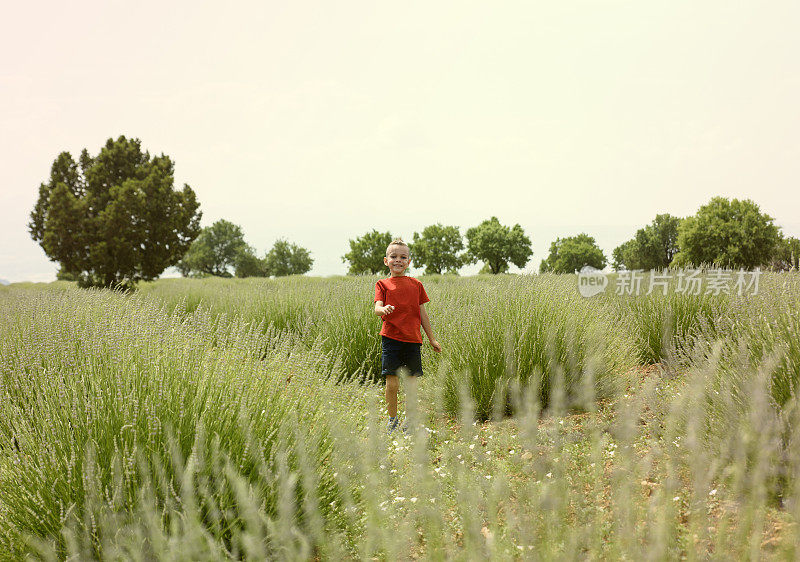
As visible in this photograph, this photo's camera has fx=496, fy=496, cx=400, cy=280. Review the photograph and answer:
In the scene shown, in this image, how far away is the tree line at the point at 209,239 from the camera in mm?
21359

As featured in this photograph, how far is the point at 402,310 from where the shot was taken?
4.56 metres

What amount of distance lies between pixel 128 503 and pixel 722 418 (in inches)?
139

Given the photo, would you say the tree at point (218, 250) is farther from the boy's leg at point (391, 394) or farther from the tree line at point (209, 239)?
the boy's leg at point (391, 394)

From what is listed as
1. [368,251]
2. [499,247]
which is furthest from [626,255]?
[368,251]

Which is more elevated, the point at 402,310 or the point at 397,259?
the point at 397,259

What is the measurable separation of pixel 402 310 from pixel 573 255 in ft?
232

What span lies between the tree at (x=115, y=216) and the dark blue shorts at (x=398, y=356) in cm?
1945

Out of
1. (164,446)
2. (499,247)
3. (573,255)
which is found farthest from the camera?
(573,255)

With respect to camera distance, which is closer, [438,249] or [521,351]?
[521,351]

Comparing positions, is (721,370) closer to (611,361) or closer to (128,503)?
(611,361)

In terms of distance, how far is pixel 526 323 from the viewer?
16.3ft

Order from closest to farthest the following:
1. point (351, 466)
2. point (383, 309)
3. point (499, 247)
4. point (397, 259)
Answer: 1. point (351, 466)
2. point (383, 309)
3. point (397, 259)
4. point (499, 247)

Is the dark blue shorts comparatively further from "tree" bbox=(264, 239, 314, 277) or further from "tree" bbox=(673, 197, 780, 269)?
"tree" bbox=(264, 239, 314, 277)

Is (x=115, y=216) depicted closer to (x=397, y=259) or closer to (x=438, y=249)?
(x=397, y=259)
